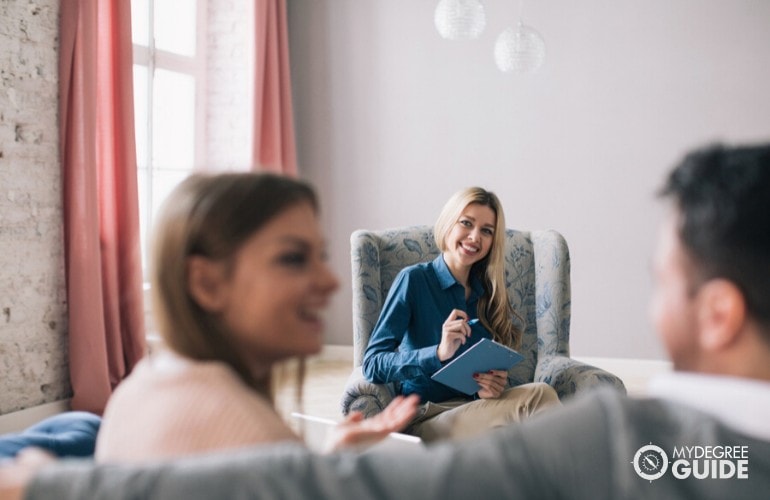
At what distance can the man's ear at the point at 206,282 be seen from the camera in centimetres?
90

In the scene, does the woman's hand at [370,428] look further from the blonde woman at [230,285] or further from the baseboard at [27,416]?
the baseboard at [27,416]

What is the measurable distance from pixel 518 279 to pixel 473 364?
2.51 feet

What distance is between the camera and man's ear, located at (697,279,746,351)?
2.42 feet

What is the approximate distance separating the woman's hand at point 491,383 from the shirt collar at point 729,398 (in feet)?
6.55

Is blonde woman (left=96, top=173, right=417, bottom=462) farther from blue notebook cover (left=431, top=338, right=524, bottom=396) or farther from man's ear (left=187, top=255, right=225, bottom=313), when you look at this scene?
blue notebook cover (left=431, top=338, right=524, bottom=396)

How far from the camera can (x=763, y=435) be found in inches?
27.4

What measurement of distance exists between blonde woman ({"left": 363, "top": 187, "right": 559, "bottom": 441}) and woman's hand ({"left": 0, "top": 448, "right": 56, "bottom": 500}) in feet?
6.39

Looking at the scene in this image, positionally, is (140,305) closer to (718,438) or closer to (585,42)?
(585,42)

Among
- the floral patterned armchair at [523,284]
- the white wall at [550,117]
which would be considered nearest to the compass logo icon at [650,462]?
the floral patterned armchair at [523,284]

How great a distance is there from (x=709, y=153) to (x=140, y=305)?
404 cm

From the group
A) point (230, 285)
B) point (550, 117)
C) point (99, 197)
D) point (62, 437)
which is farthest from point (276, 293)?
point (550, 117)

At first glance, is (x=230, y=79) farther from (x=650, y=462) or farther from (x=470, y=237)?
(x=650, y=462)

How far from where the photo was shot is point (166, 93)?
5340 mm

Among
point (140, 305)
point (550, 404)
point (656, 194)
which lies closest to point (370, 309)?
point (550, 404)
